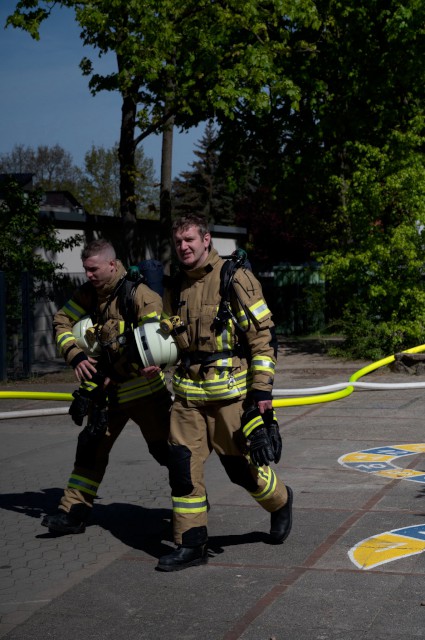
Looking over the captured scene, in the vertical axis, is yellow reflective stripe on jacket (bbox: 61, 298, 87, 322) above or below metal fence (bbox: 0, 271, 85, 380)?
above

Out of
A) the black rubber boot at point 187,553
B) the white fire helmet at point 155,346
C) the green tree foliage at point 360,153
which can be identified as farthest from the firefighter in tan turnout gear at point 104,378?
the green tree foliage at point 360,153

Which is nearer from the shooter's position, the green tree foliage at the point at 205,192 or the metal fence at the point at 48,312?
the metal fence at the point at 48,312

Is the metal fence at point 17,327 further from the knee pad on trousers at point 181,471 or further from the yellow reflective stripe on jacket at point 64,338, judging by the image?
the knee pad on trousers at point 181,471

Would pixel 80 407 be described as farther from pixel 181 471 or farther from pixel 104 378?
pixel 181 471

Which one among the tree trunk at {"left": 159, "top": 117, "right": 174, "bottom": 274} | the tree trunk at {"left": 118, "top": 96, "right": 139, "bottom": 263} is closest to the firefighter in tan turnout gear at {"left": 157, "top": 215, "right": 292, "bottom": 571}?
the tree trunk at {"left": 118, "top": 96, "right": 139, "bottom": 263}

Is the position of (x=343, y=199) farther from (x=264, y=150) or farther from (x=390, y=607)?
(x=390, y=607)

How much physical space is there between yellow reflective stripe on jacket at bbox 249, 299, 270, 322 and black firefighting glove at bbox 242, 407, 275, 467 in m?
0.53

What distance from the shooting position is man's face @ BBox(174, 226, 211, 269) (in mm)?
5645

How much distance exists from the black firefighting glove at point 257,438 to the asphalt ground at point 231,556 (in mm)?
625

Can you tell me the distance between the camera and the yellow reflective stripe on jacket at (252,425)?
218 inches

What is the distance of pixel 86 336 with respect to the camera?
6367mm

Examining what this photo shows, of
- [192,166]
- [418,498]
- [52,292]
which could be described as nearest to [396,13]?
[52,292]

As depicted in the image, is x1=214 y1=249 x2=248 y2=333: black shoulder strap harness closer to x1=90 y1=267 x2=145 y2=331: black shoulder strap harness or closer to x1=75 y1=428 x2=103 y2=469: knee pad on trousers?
x1=90 y1=267 x2=145 y2=331: black shoulder strap harness

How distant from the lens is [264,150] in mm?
24562
